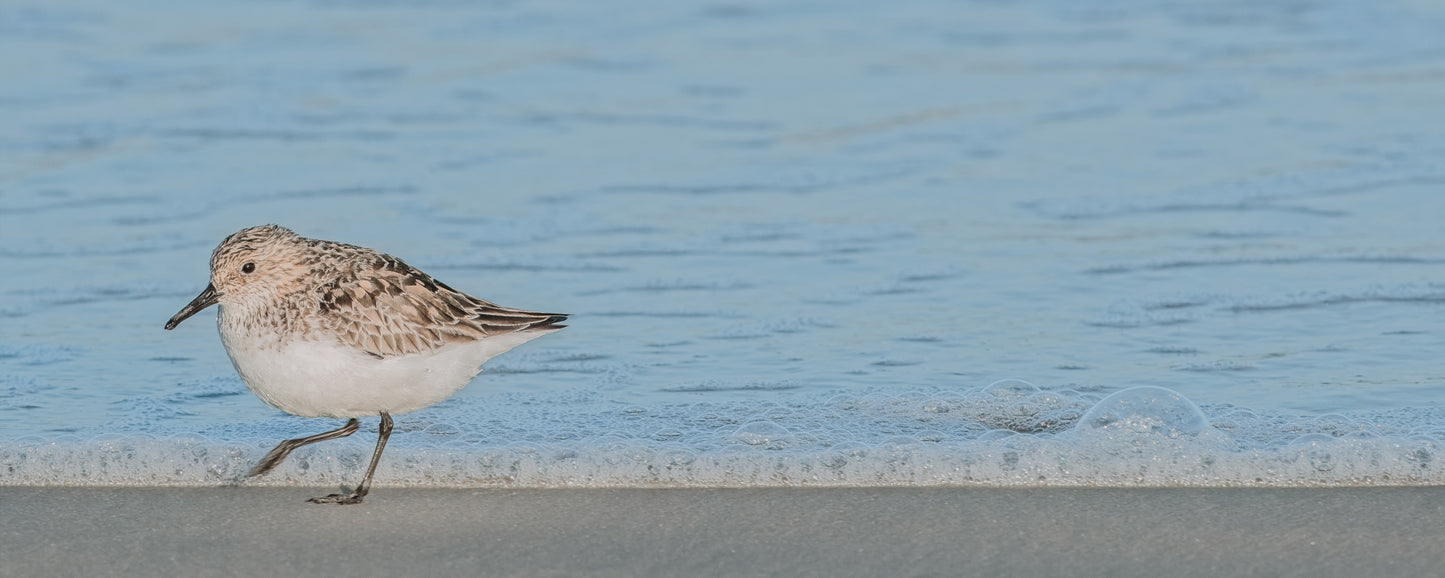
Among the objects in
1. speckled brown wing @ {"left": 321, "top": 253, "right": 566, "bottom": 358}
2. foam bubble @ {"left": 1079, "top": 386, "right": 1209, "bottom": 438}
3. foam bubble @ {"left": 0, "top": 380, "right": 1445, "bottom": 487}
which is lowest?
foam bubble @ {"left": 0, "top": 380, "right": 1445, "bottom": 487}

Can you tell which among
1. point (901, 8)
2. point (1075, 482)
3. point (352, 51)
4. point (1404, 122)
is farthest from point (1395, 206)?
point (352, 51)

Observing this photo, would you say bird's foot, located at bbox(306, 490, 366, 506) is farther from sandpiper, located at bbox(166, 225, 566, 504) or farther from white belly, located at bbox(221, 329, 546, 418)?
white belly, located at bbox(221, 329, 546, 418)

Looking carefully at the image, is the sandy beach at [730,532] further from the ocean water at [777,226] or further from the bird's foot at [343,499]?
the ocean water at [777,226]

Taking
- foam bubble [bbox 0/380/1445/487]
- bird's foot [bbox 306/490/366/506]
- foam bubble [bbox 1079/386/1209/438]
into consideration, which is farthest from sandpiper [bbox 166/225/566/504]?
foam bubble [bbox 1079/386/1209/438]

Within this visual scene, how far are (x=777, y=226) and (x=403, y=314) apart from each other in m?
3.89

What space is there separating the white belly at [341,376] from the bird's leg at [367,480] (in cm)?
6

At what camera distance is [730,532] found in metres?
4.70

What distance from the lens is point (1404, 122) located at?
34.6ft

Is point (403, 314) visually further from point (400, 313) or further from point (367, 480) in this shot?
point (367, 480)

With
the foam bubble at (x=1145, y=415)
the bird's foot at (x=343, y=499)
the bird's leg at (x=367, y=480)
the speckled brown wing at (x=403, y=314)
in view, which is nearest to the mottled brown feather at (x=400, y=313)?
the speckled brown wing at (x=403, y=314)

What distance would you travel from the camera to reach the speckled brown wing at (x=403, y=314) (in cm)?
509

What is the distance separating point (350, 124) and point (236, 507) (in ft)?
21.8

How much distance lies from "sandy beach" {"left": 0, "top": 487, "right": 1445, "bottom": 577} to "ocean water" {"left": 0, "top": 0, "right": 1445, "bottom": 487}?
0.18m

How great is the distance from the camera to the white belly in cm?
499
